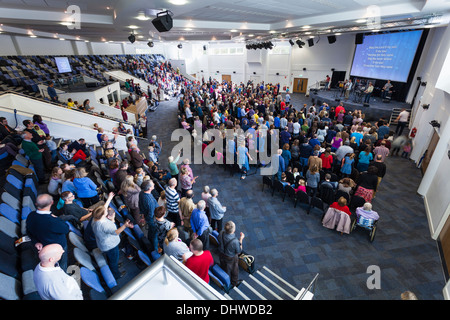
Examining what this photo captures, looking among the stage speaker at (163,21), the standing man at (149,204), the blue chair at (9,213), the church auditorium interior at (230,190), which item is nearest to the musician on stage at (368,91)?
the church auditorium interior at (230,190)

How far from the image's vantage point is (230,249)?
3.18 metres

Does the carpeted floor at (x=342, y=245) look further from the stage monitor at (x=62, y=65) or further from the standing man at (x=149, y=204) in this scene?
the stage monitor at (x=62, y=65)

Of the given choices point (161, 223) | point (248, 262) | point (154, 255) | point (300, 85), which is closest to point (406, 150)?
point (248, 262)

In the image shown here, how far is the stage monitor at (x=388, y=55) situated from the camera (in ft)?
35.9

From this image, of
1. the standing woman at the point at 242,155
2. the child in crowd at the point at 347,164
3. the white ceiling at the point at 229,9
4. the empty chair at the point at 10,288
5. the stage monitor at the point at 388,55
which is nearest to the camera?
the empty chair at the point at 10,288

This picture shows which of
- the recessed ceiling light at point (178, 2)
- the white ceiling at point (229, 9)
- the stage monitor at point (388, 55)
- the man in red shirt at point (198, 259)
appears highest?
the white ceiling at point (229, 9)

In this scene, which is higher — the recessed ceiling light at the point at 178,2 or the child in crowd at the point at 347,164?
the recessed ceiling light at the point at 178,2

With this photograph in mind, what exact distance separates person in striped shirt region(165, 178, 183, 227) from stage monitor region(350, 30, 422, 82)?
13548 mm

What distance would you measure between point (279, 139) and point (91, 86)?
10582 millimetres

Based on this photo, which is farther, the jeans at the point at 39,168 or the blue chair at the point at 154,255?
the jeans at the point at 39,168

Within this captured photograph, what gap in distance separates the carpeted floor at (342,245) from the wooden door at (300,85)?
51.9 feet

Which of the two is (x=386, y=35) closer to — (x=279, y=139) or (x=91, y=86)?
(x=279, y=139)

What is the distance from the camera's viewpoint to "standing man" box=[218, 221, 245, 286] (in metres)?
3.13
